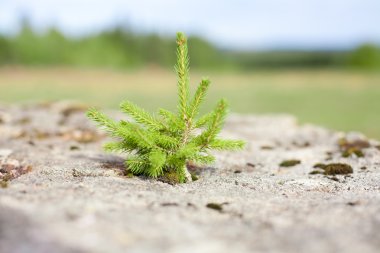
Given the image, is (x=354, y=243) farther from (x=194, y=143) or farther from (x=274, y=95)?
(x=274, y=95)

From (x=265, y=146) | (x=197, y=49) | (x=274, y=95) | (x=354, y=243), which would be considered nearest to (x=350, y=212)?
(x=354, y=243)

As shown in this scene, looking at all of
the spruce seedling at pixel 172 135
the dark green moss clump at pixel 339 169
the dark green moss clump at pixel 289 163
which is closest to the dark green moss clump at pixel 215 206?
the spruce seedling at pixel 172 135

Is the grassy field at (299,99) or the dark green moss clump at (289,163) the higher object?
the dark green moss clump at (289,163)

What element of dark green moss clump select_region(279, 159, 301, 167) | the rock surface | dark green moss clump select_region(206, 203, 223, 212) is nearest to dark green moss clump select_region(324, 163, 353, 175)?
the rock surface

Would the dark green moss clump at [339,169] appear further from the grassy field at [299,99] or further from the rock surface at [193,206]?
the grassy field at [299,99]

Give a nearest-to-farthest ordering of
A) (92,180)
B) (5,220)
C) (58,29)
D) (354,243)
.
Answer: (354,243)
(5,220)
(92,180)
(58,29)
